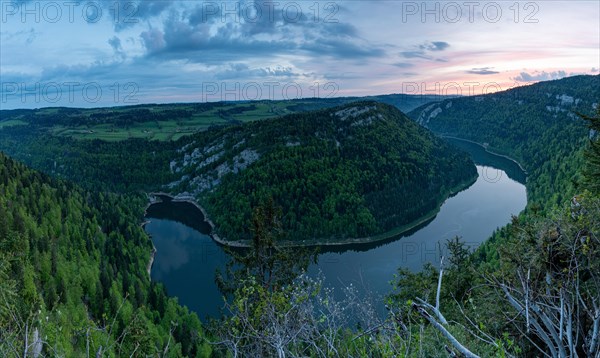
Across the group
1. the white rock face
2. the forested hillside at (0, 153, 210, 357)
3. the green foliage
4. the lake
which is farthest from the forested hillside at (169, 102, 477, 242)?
the green foliage

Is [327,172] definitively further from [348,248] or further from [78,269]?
[78,269]

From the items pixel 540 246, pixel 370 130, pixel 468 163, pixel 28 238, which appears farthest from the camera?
pixel 468 163

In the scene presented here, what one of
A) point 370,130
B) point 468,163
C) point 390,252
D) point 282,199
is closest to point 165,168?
point 282,199

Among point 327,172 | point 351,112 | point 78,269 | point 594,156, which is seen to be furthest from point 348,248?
point 351,112

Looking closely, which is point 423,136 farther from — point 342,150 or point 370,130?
point 342,150

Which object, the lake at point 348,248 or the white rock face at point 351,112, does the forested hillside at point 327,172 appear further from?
the lake at point 348,248

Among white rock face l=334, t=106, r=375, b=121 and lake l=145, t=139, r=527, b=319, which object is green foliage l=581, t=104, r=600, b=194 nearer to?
lake l=145, t=139, r=527, b=319
